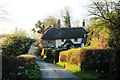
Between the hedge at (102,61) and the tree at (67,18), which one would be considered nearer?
the hedge at (102,61)

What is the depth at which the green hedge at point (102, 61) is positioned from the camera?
31.6 feet

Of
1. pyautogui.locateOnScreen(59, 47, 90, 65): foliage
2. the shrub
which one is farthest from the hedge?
the shrub

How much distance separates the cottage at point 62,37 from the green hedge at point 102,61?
3496 cm

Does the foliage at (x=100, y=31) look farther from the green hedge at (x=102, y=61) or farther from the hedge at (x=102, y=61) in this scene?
the green hedge at (x=102, y=61)

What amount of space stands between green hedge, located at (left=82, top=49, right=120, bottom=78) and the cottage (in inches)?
1377

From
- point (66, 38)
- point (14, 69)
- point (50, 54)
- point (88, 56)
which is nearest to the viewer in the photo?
point (14, 69)

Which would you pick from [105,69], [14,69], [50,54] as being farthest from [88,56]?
[50,54]

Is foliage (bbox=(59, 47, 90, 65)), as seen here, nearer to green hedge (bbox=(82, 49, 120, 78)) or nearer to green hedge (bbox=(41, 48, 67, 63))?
green hedge (bbox=(82, 49, 120, 78))

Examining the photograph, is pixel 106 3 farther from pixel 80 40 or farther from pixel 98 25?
pixel 80 40

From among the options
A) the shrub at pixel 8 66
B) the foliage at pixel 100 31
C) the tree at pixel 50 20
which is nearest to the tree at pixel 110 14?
the foliage at pixel 100 31

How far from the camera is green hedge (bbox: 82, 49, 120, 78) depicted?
9625 millimetres

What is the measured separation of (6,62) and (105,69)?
811 centimetres

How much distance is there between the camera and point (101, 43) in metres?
19.7

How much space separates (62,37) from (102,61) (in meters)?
37.3
